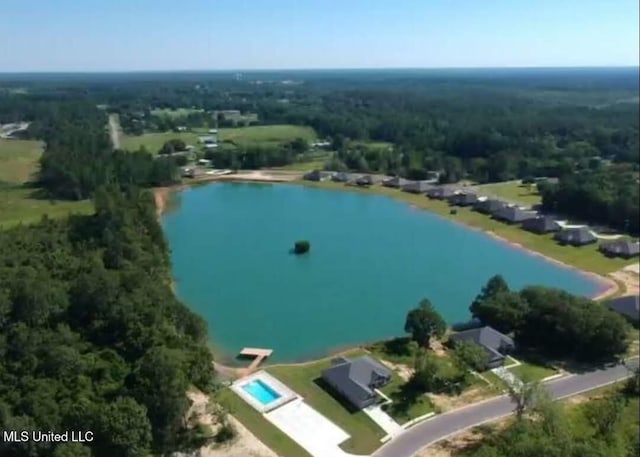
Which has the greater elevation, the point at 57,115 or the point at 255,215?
the point at 57,115

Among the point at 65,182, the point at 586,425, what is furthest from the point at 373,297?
the point at 65,182

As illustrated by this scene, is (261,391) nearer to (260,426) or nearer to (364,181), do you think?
(260,426)

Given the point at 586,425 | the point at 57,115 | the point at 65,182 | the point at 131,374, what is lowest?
the point at 586,425

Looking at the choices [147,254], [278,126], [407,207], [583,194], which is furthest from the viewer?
[278,126]

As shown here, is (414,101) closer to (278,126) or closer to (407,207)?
(278,126)

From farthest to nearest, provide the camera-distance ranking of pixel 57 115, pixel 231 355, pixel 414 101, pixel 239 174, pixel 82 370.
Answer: pixel 414 101
pixel 239 174
pixel 57 115
pixel 231 355
pixel 82 370

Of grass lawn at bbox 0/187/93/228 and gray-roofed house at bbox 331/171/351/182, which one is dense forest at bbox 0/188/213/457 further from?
gray-roofed house at bbox 331/171/351/182
